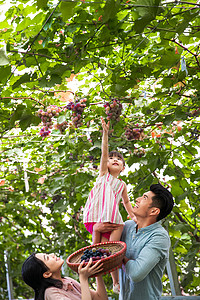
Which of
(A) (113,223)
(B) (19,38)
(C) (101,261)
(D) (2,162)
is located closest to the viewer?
(C) (101,261)

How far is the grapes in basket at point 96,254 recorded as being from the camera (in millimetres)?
1624

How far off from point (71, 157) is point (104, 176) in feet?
4.53

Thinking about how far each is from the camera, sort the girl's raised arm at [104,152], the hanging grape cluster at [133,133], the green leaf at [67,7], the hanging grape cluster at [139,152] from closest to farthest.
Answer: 1. the green leaf at [67,7]
2. the girl's raised arm at [104,152]
3. the hanging grape cluster at [133,133]
4. the hanging grape cluster at [139,152]

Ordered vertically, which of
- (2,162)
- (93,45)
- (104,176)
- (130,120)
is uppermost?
(93,45)

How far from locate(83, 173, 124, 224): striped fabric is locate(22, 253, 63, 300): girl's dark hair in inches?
13.0

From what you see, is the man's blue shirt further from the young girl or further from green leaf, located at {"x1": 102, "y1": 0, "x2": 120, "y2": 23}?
green leaf, located at {"x1": 102, "y1": 0, "x2": 120, "y2": 23}

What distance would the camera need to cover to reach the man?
1.61 m

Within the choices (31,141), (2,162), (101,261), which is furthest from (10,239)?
(101,261)

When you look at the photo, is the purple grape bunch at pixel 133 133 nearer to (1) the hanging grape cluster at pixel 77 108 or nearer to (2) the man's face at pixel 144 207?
(1) the hanging grape cluster at pixel 77 108

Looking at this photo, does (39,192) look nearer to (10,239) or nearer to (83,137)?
(10,239)

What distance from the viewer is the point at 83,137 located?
3129 millimetres

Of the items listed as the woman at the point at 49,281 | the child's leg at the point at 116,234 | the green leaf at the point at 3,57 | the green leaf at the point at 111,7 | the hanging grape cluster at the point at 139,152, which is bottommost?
the hanging grape cluster at the point at 139,152

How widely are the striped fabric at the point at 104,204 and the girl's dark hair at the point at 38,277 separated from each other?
0.33 m

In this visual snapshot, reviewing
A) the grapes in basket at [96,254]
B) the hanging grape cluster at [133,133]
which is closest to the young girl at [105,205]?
the grapes in basket at [96,254]
